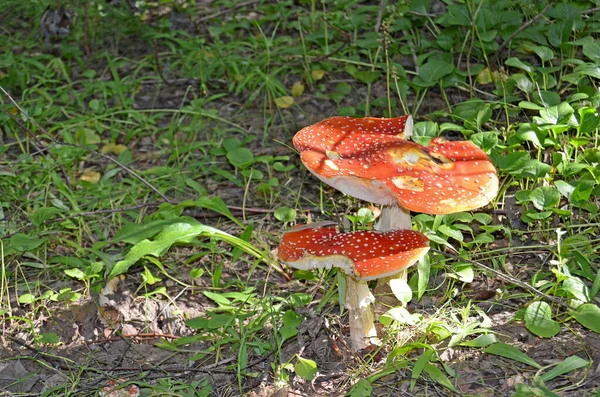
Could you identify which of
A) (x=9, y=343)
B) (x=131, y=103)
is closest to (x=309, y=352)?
(x=9, y=343)

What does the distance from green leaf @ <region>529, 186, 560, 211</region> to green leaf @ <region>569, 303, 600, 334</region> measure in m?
0.65

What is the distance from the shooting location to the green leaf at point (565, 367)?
2723 millimetres

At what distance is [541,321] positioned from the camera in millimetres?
2873

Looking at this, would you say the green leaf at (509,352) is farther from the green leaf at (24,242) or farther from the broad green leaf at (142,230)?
the green leaf at (24,242)

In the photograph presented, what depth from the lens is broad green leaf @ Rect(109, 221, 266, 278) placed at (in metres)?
3.28

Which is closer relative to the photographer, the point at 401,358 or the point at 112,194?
the point at 401,358

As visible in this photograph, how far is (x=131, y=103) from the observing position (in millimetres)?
5262

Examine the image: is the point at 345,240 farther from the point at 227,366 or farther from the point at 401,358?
the point at 227,366

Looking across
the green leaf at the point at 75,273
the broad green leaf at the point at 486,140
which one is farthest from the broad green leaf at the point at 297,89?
the green leaf at the point at 75,273

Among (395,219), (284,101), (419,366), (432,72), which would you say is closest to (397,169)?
(395,219)

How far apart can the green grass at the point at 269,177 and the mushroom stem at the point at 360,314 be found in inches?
2.5

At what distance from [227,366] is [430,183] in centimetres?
116

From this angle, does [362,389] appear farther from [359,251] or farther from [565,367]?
[565,367]

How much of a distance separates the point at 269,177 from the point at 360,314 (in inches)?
65.7
